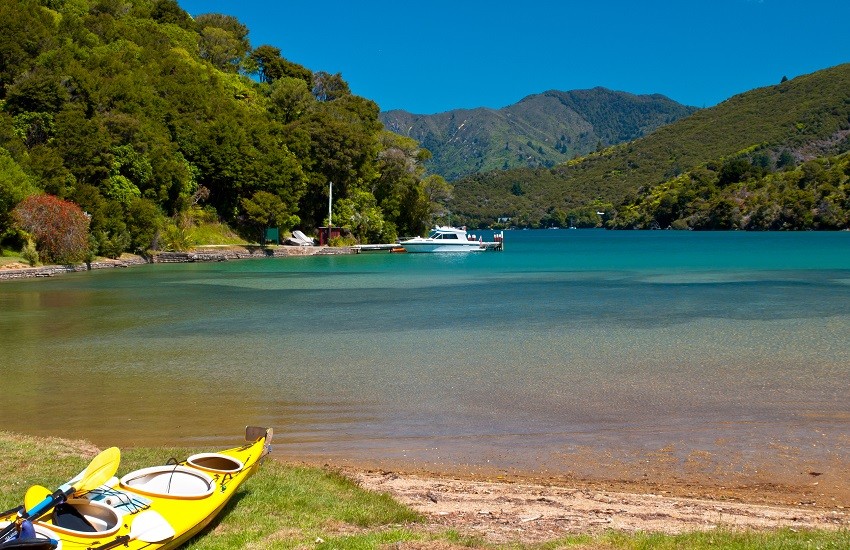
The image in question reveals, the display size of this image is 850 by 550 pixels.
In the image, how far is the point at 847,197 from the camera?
136 metres

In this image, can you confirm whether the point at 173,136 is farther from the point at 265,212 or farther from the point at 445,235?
the point at 445,235

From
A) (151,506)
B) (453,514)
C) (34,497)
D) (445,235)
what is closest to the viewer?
(34,497)

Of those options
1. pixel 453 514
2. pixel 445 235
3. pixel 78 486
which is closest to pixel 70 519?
pixel 78 486

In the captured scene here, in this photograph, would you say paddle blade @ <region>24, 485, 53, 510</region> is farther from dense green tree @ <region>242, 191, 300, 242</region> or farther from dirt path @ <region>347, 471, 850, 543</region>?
dense green tree @ <region>242, 191, 300, 242</region>

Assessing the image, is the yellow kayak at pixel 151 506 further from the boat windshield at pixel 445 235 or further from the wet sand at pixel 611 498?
the boat windshield at pixel 445 235

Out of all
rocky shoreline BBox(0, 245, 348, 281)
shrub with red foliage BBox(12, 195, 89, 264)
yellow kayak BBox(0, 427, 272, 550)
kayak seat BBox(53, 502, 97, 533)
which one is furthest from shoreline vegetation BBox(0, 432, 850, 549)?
shrub with red foliage BBox(12, 195, 89, 264)

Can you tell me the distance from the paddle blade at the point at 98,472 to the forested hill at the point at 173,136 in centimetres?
4200

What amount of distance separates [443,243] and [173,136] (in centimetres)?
2718

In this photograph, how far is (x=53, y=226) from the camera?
45.1 meters

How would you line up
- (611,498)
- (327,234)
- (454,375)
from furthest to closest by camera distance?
1. (327,234)
2. (454,375)
3. (611,498)

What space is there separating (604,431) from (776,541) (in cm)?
508

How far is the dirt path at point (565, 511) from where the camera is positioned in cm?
735

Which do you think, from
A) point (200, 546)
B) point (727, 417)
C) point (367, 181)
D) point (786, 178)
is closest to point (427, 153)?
point (367, 181)

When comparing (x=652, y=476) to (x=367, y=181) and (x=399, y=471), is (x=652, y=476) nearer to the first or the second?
(x=399, y=471)
